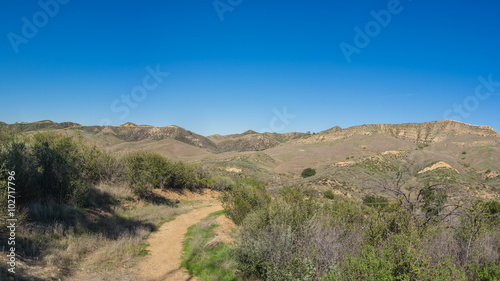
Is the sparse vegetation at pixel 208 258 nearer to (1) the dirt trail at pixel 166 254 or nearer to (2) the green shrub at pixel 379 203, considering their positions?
(1) the dirt trail at pixel 166 254

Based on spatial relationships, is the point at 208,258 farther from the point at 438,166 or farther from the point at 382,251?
the point at 438,166

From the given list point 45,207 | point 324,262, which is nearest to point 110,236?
point 45,207

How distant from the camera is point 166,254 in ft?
28.4

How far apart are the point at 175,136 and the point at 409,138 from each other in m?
105

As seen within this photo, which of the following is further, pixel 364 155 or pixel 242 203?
pixel 364 155

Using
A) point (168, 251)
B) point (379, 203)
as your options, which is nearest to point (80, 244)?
point (168, 251)

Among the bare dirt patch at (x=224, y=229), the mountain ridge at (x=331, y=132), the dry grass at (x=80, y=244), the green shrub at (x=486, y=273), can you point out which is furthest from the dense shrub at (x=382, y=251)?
the mountain ridge at (x=331, y=132)

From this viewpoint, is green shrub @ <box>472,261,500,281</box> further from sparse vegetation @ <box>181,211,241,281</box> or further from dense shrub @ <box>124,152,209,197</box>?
dense shrub @ <box>124,152,209,197</box>

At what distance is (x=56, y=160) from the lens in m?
10.4

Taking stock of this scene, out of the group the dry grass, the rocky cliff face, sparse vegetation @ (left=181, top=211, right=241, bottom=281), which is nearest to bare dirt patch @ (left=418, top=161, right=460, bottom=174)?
the rocky cliff face

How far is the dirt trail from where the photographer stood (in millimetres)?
7137

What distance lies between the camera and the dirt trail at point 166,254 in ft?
23.4

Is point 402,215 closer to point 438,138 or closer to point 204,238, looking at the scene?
point 204,238

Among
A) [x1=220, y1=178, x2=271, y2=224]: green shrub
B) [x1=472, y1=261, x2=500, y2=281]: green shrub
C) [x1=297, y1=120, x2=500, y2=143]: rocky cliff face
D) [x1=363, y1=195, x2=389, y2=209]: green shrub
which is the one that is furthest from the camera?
[x1=297, y1=120, x2=500, y2=143]: rocky cliff face
